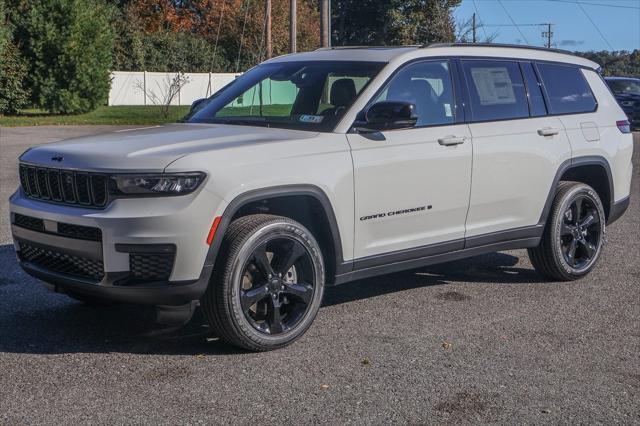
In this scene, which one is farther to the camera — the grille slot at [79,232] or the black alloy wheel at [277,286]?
the black alloy wheel at [277,286]

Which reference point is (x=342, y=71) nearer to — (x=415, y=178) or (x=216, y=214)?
(x=415, y=178)

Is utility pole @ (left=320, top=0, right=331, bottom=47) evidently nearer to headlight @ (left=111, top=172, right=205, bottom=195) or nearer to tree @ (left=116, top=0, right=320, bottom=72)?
tree @ (left=116, top=0, right=320, bottom=72)

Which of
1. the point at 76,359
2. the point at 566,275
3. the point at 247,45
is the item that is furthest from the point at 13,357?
the point at 247,45

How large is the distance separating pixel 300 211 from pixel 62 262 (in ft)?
4.99

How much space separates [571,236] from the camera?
25.6ft

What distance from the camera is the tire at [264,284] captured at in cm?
537

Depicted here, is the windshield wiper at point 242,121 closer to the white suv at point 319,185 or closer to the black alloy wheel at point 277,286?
the white suv at point 319,185

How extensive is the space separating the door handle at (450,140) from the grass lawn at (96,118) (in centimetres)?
2291

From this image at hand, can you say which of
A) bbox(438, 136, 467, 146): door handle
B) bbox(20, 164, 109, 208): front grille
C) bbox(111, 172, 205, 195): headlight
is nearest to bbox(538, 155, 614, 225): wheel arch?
bbox(438, 136, 467, 146): door handle

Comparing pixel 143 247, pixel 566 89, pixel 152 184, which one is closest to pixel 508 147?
pixel 566 89

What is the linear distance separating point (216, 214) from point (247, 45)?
50659mm

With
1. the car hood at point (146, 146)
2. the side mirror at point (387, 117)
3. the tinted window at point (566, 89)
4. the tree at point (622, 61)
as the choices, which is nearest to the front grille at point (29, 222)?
the car hood at point (146, 146)

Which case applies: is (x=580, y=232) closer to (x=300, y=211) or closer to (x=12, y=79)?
(x=300, y=211)

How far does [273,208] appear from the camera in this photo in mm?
5930
